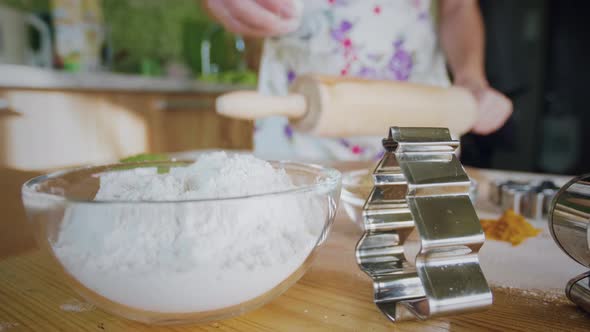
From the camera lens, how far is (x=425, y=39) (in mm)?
1103

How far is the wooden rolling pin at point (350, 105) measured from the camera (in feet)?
1.91

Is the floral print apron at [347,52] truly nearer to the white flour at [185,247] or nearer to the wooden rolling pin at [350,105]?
the wooden rolling pin at [350,105]

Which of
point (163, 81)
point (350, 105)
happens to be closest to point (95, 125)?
point (163, 81)

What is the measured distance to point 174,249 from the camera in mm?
246

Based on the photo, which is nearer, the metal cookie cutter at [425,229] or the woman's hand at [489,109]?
the metal cookie cutter at [425,229]

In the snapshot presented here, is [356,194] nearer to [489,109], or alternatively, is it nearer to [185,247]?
[185,247]

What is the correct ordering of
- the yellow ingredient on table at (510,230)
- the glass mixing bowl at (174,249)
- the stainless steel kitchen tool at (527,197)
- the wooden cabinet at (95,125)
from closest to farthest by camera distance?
1. the glass mixing bowl at (174,249)
2. the yellow ingredient on table at (510,230)
3. the stainless steel kitchen tool at (527,197)
4. the wooden cabinet at (95,125)

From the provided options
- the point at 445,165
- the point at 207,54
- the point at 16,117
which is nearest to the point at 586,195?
the point at 445,165

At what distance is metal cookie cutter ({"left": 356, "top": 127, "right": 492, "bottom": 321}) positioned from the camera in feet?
0.82

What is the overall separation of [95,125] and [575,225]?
143cm

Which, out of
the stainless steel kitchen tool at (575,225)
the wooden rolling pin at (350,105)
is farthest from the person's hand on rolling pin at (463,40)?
the stainless steel kitchen tool at (575,225)

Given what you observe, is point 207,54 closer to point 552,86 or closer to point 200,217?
point 552,86

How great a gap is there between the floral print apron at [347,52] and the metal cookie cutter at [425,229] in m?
0.73

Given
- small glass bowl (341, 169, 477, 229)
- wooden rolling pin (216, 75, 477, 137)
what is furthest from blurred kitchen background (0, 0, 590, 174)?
small glass bowl (341, 169, 477, 229)
